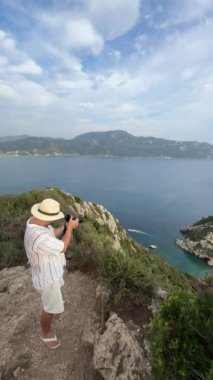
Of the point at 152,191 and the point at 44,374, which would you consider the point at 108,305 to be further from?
the point at 152,191

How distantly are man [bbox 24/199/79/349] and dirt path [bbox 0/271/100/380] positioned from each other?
784 mm

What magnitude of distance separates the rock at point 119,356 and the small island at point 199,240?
5627 centimetres

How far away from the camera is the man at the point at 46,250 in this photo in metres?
4.28

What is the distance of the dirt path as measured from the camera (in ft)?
15.3

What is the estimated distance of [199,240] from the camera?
64688mm

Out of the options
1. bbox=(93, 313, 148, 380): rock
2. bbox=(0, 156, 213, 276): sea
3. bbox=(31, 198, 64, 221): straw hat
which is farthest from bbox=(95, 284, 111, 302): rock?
bbox=(0, 156, 213, 276): sea

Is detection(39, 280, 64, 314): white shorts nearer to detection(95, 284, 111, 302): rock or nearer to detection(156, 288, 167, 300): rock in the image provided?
detection(95, 284, 111, 302): rock

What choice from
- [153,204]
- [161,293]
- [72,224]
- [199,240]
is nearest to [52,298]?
[72,224]

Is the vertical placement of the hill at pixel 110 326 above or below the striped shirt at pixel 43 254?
below

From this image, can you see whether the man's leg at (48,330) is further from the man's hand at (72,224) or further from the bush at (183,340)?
the bush at (183,340)

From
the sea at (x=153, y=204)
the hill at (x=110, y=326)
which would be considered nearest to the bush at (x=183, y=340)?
the hill at (x=110, y=326)

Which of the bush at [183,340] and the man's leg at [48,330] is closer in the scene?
the bush at [183,340]

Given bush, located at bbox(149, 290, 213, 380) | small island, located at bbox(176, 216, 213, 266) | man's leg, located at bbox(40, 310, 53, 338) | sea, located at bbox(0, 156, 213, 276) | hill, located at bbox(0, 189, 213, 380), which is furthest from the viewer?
small island, located at bbox(176, 216, 213, 266)

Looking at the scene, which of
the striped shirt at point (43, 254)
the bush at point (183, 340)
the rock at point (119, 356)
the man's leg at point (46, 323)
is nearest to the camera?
the bush at point (183, 340)
